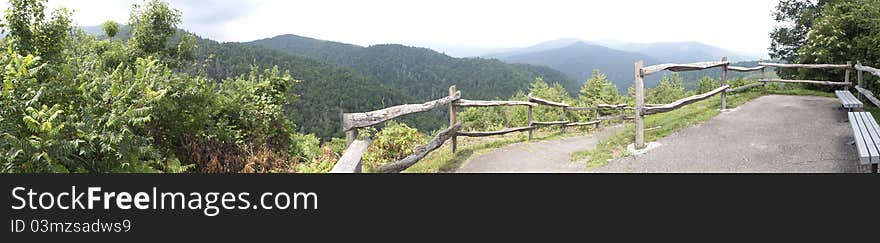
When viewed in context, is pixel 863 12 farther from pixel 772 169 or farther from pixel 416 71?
pixel 416 71

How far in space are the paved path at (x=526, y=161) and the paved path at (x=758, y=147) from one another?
2.30 feet

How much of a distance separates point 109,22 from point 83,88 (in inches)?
438

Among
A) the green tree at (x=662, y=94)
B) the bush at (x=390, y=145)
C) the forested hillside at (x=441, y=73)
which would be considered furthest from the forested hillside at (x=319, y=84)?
the bush at (x=390, y=145)

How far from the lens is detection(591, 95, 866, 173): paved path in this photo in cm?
486

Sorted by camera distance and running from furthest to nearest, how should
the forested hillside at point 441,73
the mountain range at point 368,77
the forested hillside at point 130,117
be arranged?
the forested hillside at point 441,73
the mountain range at point 368,77
the forested hillside at point 130,117

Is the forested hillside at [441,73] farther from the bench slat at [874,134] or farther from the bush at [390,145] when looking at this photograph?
the bench slat at [874,134]

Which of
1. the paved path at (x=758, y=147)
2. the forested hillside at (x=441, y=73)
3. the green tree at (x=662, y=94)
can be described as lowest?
the paved path at (x=758, y=147)

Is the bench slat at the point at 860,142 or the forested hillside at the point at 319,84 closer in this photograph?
the bench slat at the point at 860,142

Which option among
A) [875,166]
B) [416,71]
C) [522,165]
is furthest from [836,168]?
[416,71]

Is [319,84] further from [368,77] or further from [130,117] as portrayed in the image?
[130,117]

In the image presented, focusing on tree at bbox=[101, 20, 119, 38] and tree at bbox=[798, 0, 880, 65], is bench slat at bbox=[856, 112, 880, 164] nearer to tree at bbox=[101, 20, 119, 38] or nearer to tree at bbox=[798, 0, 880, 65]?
tree at bbox=[798, 0, 880, 65]

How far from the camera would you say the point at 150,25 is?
1264 centimetres

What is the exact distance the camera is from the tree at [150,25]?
41.2 ft

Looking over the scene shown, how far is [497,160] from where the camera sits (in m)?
6.61
